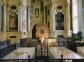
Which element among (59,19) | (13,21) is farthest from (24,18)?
(59,19)

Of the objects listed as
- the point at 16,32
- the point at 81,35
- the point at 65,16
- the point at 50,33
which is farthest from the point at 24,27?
the point at 81,35

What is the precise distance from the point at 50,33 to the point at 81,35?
33.7 ft

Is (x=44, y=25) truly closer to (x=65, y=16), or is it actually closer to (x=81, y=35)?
(x=65, y=16)

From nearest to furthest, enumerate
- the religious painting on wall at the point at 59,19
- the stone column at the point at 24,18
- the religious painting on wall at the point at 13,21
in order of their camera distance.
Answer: the religious painting on wall at the point at 13,21, the stone column at the point at 24,18, the religious painting on wall at the point at 59,19

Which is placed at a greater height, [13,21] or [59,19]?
[59,19]

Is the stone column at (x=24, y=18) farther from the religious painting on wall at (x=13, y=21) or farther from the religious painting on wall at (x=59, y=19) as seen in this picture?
the religious painting on wall at (x=59, y=19)

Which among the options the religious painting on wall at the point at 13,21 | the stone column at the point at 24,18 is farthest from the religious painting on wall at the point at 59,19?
the religious painting on wall at the point at 13,21

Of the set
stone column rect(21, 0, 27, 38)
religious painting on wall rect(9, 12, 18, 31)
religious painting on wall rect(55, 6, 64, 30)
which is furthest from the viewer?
religious painting on wall rect(55, 6, 64, 30)

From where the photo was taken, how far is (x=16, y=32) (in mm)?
30156

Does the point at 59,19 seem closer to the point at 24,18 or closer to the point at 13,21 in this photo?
the point at 24,18

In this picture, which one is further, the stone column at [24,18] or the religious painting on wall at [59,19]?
the religious painting on wall at [59,19]

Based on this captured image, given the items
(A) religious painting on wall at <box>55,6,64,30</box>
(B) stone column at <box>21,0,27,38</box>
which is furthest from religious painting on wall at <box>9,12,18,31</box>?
(A) religious painting on wall at <box>55,6,64,30</box>

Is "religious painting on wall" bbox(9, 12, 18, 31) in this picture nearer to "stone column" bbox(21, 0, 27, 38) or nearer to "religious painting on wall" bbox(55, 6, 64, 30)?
"stone column" bbox(21, 0, 27, 38)

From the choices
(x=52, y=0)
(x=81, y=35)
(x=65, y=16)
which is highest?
(x=52, y=0)
